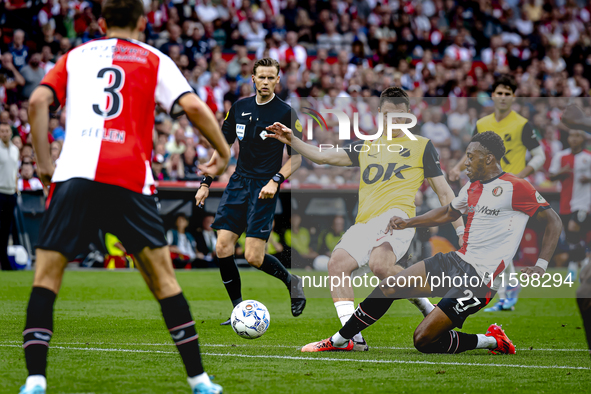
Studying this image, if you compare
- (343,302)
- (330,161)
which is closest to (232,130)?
(330,161)

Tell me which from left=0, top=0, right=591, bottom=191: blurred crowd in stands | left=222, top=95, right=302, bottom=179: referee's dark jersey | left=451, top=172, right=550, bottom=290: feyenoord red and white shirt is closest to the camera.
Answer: left=451, top=172, right=550, bottom=290: feyenoord red and white shirt

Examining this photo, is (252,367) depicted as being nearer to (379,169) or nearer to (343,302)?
(343,302)

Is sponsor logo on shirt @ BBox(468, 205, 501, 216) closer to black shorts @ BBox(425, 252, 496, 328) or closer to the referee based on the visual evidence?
black shorts @ BBox(425, 252, 496, 328)

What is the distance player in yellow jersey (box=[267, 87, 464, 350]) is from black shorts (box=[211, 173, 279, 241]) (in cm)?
100

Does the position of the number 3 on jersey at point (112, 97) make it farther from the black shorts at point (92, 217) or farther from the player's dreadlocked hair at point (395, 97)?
the player's dreadlocked hair at point (395, 97)

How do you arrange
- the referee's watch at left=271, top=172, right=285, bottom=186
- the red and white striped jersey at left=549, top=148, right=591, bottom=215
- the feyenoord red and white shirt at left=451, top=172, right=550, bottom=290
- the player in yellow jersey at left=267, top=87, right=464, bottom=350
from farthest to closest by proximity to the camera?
the red and white striped jersey at left=549, top=148, right=591, bottom=215
the referee's watch at left=271, top=172, right=285, bottom=186
the player in yellow jersey at left=267, top=87, right=464, bottom=350
the feyenoord red and white shirt at left=451, top=172, right=550, bottom=290

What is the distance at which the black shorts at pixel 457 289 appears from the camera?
6023 millimetres

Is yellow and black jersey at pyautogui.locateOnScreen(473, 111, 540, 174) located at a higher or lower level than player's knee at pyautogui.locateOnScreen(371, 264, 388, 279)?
higher

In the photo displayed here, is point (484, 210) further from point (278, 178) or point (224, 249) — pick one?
point (224, 249)

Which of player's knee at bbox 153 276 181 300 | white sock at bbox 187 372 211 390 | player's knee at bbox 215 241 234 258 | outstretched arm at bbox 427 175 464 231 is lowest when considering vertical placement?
white sock at bbox 187 372 211 390

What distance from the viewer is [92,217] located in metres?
4.04

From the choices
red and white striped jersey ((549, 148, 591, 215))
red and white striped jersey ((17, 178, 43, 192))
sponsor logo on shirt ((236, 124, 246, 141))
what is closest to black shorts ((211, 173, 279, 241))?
sponsor logo on shirt ((236, 124, 246, 141))

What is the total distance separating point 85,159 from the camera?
3973mm

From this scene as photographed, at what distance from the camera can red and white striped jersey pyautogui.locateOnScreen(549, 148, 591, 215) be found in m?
11.0
